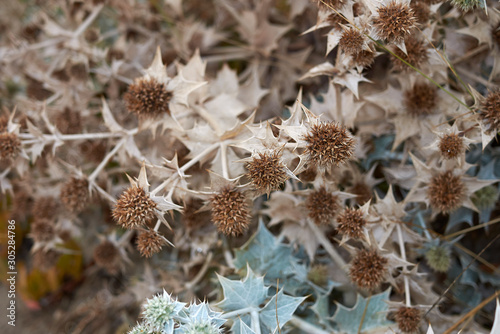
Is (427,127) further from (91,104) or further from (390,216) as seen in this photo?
(91,104)

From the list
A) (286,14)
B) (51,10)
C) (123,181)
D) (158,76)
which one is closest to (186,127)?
(158,76)

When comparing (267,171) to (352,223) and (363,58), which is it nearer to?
(352,223)

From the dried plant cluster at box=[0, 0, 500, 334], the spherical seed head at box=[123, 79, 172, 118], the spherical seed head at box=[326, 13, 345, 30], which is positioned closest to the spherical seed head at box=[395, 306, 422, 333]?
the dried plant cluster at box=[0, 0, 500, 334]

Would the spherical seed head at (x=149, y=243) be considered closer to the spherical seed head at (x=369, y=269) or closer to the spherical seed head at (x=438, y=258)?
the spherical seed head at (x=369, y=269)

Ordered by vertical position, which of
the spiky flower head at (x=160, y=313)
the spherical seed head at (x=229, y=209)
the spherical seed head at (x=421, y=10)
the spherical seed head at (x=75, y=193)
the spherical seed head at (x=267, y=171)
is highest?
the spherical seed head at (x=421, y=10)

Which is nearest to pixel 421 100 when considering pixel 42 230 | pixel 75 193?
pixel 75 193

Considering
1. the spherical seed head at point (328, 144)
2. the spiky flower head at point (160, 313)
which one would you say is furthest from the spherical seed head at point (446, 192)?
the spiky flower head at point (160, 313)
